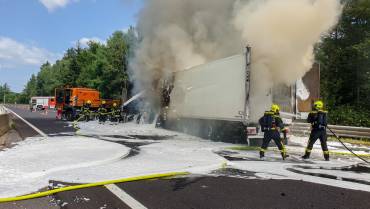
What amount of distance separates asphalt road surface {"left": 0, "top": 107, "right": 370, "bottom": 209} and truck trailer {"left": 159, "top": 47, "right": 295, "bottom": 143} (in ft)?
18.9

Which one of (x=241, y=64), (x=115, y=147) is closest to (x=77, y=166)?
(x=115, y=147)

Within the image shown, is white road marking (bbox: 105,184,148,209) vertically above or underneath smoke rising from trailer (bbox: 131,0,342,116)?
underneath

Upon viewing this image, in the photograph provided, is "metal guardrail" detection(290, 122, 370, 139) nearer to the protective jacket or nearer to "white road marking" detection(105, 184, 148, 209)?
the protective jacket

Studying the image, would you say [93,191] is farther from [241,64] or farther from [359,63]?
[359,63]

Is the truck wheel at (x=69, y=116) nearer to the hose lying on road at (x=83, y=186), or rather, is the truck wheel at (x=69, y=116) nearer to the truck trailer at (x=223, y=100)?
the truck trailer at (x=223, y=100)

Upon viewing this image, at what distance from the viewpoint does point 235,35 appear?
1753cm

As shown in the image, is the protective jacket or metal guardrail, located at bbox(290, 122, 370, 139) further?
metal guardrail, located at bbox(290, 122, 370, 139)

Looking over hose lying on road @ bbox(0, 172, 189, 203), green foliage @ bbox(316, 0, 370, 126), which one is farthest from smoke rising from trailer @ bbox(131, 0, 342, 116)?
green foliage @ bbox(316, 0, 370, 126)

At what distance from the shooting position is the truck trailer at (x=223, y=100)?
12.6 m

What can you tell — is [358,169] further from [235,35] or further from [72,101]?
[72,101]

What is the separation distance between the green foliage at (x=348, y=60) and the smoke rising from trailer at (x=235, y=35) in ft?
45.7

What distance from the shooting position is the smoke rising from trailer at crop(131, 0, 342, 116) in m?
13.0

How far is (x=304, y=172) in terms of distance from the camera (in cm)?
819

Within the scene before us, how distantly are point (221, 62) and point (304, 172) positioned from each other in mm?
6308
